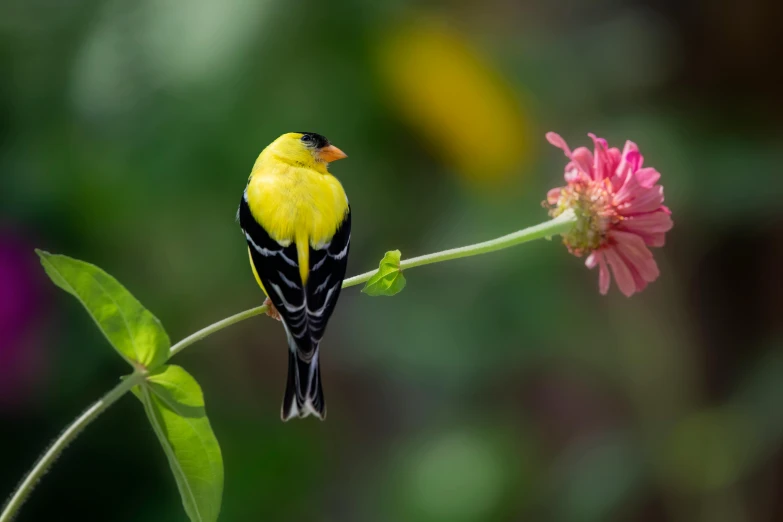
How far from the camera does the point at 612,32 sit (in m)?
2.22

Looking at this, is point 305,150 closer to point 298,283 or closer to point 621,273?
point 298,283

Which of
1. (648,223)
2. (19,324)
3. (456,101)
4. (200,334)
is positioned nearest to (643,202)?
(648,223)

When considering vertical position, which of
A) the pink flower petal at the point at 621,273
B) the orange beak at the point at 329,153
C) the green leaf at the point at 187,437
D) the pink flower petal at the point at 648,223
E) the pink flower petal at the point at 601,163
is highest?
the orange beak at the point at 329,153

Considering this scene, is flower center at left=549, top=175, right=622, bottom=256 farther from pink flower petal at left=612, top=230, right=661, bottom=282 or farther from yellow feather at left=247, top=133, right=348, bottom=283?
yellow feather at left=247, top=133, right=348, bottom=283

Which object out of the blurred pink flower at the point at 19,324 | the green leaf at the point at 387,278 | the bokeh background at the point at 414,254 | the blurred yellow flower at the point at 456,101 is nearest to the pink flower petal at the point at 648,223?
the green leaf at the point at 387,278

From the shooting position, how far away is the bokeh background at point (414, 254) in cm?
153

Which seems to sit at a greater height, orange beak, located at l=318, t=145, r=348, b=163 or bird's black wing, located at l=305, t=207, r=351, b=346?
orange beak, located at l=318, t=145, r=348, b=163

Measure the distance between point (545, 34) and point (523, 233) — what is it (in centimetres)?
199

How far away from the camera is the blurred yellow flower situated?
1.77 metres

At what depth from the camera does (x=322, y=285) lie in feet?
1.61

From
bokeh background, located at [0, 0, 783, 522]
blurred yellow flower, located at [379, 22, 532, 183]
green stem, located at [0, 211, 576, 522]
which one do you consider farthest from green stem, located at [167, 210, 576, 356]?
blurred yellow flower, located at [379, 22, 532, 183]

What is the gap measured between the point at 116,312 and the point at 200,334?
109mm

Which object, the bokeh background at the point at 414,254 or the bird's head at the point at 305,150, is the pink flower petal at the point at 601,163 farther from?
the bokeh background at the point at 414,254

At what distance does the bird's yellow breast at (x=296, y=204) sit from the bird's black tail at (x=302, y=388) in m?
0.07
